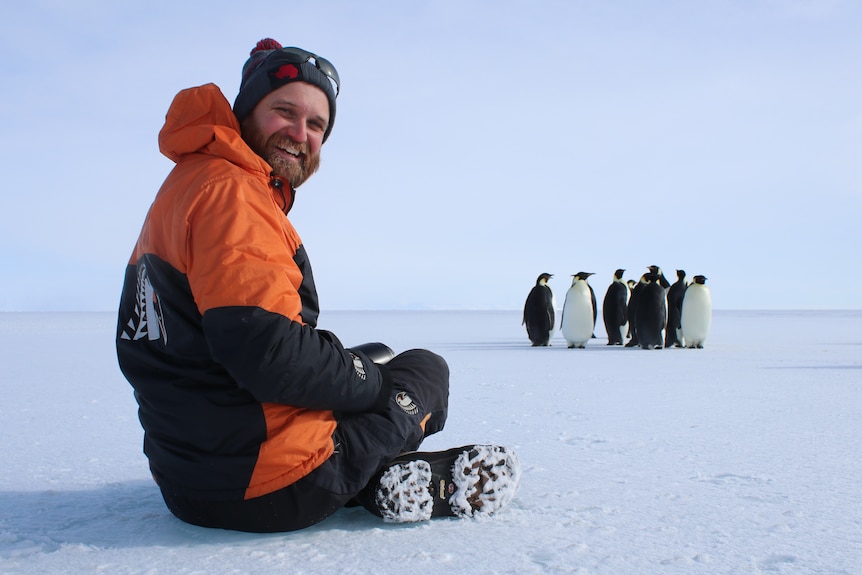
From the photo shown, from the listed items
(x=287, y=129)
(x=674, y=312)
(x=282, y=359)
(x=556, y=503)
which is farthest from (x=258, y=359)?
(x=674, y=312)

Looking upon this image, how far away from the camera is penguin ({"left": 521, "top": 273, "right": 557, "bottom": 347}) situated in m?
11.9

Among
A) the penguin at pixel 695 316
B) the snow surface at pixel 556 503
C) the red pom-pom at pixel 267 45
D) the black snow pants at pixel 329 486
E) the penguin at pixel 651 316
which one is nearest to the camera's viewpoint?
the snow surface at pixel 556 503

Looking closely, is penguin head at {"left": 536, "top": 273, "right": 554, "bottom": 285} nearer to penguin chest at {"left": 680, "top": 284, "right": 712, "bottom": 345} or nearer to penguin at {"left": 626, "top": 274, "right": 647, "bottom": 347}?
penguin at {"left": 626, "top": 274, "right": 647, "bottom": 347}

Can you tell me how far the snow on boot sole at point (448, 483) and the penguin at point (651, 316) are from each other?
10.2 m

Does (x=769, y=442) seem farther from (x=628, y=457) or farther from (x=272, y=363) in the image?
(x=272, y=363)

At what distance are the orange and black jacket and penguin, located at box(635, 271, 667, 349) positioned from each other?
10.4 metres

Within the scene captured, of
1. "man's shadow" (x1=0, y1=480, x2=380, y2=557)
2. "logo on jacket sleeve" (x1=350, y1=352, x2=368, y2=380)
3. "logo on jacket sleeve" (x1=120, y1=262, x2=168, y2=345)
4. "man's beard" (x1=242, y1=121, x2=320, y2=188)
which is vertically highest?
"man's beard" (x1=242, y1=121, x2=320, y2=188)

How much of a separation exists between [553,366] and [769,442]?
4341 millimetres

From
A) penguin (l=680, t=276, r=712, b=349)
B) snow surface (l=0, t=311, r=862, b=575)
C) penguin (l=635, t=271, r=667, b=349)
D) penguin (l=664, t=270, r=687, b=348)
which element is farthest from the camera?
penguin (l=664, t=270, r=687, b=348)

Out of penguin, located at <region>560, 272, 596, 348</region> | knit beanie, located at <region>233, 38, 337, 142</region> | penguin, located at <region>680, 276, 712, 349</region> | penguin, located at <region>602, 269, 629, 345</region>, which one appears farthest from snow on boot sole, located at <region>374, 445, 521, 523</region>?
penguin, located at <region>602, 269, 629, 345</region>

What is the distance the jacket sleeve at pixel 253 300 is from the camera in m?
1.42

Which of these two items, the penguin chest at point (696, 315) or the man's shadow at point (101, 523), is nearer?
the man's shadow at point (101, 523)

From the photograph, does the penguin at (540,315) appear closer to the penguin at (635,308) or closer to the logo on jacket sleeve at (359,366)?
the penguin at (635,308)

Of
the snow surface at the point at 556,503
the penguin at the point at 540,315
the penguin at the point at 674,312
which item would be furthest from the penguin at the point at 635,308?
the snow surface at the point at 556,503
